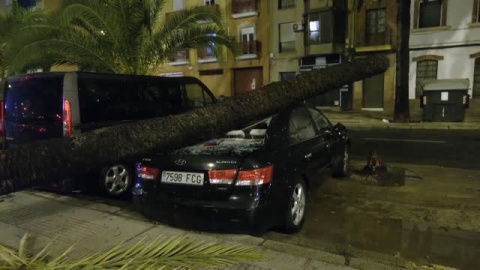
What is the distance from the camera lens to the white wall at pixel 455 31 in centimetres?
1917

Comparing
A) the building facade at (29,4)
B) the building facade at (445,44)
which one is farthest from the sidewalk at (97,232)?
the building facade at (29,4)

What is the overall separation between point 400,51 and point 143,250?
15020 mm

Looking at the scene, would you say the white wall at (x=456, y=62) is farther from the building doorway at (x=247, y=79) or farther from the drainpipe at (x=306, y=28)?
the building doorway at (x=247, y=79)

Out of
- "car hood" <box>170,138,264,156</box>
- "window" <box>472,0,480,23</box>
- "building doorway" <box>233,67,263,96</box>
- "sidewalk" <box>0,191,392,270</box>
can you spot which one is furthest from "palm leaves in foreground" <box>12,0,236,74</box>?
"building doorway" <box>233,67,263,96</box>

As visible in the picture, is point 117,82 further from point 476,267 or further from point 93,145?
point 476,267

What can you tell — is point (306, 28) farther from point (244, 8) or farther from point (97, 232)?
point (97, 232)

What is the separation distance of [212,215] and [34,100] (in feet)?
11.4

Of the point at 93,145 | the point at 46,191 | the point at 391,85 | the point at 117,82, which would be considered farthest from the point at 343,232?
the point at 391,85

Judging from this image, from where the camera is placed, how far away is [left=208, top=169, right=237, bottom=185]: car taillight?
3.60 m

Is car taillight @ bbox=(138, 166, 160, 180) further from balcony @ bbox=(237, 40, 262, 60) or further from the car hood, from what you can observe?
balcony @ bbox=(237, 40, 262, 60)

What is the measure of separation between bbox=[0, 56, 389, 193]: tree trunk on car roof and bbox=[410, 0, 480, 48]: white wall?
58.9ft

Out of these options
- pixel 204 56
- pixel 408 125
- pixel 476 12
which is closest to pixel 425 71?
pixel 476 12

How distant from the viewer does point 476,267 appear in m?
3.45

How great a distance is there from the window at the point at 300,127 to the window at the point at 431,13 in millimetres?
19314
